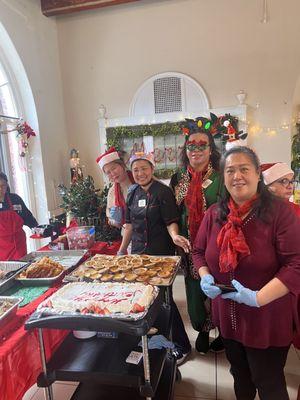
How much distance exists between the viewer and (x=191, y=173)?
6.65 ft

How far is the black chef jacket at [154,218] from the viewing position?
1.95 meters

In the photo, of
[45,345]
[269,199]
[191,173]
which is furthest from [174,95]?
[45,345]

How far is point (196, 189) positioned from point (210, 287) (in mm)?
782

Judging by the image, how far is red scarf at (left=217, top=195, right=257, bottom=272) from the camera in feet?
4.07

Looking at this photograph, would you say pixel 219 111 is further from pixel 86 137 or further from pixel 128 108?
pixel 86 137

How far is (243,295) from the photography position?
3.96 feet

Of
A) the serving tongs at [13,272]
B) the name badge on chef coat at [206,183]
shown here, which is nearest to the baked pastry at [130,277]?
the serving tongs at [13,272]

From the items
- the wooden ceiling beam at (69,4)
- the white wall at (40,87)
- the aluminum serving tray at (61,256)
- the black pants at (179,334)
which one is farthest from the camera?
the wooden ceiling beam at (69,4)

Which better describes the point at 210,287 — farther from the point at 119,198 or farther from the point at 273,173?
the point at 119,198

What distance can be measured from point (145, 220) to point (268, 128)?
8.72 ft

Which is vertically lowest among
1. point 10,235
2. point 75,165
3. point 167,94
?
point 10,235

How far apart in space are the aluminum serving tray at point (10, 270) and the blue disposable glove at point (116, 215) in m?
0.75

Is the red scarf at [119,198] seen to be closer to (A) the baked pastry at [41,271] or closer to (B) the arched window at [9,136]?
(A) the baked pastry at [41,271]

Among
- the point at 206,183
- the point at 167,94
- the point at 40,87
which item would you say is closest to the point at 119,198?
the point at 206,183
